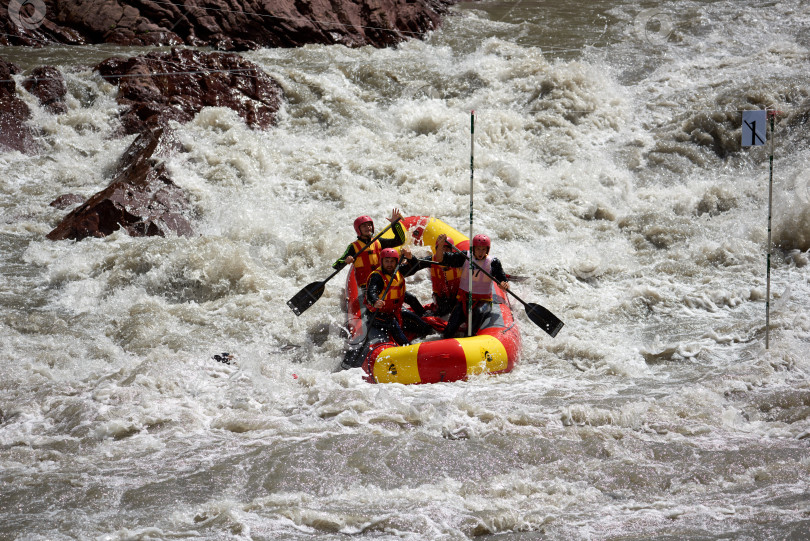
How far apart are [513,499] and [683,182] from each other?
235 inches

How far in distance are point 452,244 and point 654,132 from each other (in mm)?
4731

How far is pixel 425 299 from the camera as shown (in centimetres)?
673

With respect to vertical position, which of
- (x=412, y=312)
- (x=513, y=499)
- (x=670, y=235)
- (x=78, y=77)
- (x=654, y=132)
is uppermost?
(x=78, y=77)

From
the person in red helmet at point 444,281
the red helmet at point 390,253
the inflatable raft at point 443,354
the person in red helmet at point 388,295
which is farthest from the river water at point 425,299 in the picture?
the red helmet at point 390,253

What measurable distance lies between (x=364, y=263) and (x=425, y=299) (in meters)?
1.00

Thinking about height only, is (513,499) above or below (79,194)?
below

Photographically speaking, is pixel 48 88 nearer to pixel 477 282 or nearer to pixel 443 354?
→ pixel 477 282

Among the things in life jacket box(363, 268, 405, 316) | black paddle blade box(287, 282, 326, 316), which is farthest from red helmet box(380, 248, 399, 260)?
black paddle blade box(287, 282, 326, 316)

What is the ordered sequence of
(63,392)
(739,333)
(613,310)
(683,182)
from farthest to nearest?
(683,182) → (613,310) → (739,333) → (63,392)

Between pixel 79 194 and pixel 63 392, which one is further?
pixel 79 194

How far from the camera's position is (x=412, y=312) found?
5.88 metres

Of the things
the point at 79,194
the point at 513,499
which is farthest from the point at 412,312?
the point at 79,194

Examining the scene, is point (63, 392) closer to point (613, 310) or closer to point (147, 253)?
point (147, 253)

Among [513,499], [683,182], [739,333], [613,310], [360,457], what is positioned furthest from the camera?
[683,182]
